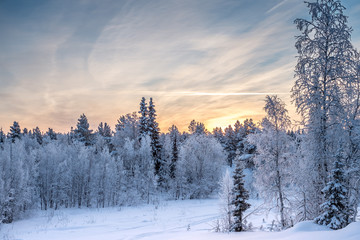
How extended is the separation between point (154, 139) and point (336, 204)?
140 ft

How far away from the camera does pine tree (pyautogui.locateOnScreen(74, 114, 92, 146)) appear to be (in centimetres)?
5969

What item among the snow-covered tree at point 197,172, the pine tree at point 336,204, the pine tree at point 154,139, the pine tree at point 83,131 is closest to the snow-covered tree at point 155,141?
the pine tree at point 154,139

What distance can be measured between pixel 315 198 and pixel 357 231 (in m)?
6.52

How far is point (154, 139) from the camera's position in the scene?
166ft

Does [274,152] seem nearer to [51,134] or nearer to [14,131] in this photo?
[14,131]

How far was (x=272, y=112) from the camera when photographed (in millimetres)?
17375

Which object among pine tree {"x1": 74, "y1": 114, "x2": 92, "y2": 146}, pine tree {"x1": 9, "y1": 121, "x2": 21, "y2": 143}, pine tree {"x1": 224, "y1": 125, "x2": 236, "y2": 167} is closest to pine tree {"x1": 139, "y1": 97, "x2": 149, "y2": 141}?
pine tree {"x1": 74, "y1": 114, "x2": 92, "y2": 146}

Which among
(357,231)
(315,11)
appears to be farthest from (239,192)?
(315,11)

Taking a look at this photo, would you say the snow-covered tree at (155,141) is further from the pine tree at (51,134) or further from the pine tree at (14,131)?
the pine tree at (51,134)

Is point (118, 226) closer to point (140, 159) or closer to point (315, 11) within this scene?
point (315, 11)

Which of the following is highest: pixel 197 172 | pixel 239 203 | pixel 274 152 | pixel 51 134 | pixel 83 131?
pixel 51 134

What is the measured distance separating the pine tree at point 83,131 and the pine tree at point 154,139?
66.2ft

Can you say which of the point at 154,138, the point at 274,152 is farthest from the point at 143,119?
the point at 274,152

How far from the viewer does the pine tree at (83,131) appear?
59688 mm
